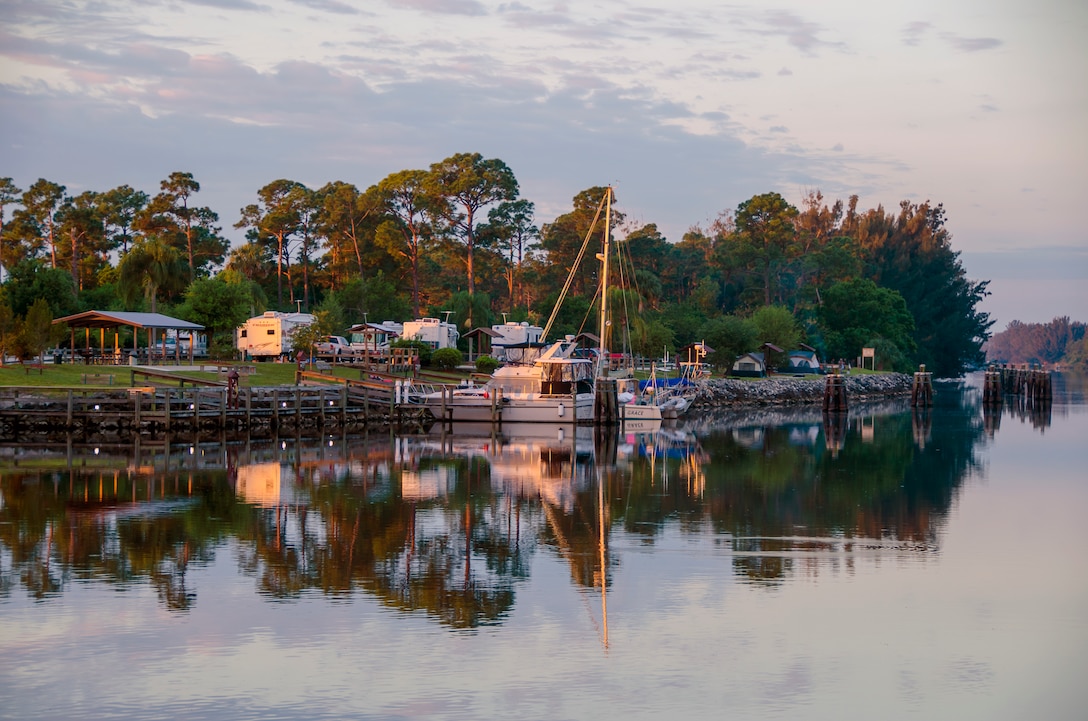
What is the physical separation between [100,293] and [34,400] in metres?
45.7

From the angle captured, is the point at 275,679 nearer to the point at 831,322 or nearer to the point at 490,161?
the point at 490,161

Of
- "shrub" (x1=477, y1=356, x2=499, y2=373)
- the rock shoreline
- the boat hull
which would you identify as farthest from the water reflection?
the rock shoreline

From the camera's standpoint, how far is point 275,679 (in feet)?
53.2

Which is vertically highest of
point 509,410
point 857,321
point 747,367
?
point 857,321

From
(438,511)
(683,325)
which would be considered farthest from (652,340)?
(438,511)

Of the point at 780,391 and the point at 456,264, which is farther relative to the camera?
the point at 456,264

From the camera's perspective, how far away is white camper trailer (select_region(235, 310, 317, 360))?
80.1m

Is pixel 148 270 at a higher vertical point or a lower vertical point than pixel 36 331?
higher

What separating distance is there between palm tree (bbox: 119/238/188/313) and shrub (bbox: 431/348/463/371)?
756 inches

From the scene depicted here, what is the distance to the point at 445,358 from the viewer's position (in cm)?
7881

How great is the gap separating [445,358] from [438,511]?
48276 mm

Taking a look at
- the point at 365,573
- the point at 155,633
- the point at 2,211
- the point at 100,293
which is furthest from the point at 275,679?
the point at 2,211

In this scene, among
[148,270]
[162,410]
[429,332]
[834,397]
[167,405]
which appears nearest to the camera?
[167,405]

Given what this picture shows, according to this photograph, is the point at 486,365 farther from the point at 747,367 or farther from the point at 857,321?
the point at 857,321
